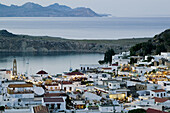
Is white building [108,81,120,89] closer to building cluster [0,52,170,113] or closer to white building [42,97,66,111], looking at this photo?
building cluster [0,52,170,113]

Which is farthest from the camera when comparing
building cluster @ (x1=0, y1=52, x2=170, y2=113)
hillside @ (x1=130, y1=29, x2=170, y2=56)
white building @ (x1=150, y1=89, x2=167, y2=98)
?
hillside @ (x1=130, y1=29, x2=170, y2=56)

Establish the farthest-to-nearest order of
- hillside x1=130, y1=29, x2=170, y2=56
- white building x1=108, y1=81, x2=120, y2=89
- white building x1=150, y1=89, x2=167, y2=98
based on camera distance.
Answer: hillside x1=130, y1=29, x2=170, y2=56
white building x1=108, y1=81, x2=120, y2=89
white building x1=150, y1=89, x2=167, y2=98

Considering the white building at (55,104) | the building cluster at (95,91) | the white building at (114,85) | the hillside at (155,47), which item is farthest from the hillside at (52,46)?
the white building at (55,104)

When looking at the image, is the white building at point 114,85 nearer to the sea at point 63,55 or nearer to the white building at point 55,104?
the white building at point 55,104

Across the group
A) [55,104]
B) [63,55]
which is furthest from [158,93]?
[63,55]

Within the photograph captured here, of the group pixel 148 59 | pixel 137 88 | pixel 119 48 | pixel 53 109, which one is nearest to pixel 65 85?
pixel 137 88

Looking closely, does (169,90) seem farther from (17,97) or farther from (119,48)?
(119,48)

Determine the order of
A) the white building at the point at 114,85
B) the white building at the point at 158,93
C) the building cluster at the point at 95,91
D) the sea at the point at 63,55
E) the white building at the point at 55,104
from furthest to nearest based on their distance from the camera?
the sea at the point at 63,55 < the white building at the point at 114,85 < the white building at the point at 158,93 < the building cluster at the point at 95,91 < the white building at the point at 55,104

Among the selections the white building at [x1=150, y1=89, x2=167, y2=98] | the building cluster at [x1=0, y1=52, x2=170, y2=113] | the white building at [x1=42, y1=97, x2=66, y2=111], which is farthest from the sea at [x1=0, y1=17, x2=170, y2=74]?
the white building at [x1=42, y1=97, x2=66, y2=111]
